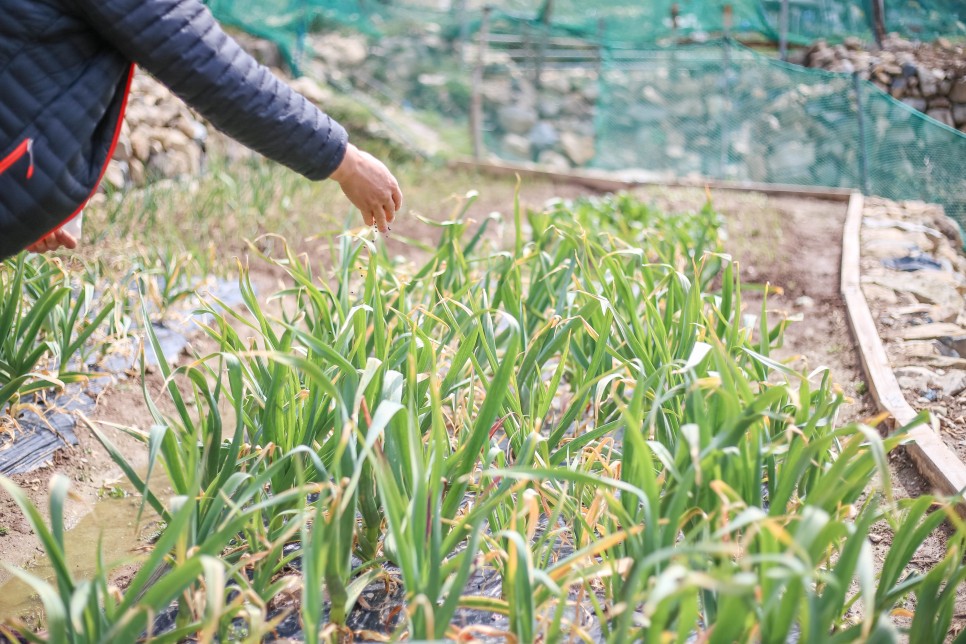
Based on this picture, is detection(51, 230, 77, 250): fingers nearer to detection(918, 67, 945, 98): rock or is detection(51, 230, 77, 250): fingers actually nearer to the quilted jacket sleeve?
the quilted jacket sleeve

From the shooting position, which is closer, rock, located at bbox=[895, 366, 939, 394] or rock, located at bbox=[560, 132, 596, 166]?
rock, located at bbox=[895, 366, 939, 394]

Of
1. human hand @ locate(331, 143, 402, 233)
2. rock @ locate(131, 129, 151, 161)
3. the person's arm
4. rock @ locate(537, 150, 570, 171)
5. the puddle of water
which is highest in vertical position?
the person's arm

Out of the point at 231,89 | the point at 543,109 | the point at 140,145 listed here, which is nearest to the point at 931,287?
the point at 231,89

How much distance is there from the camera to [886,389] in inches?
114

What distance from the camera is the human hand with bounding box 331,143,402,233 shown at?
1.84 metres

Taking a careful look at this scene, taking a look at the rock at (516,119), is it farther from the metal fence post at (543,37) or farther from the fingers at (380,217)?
the fingers at (380,217)

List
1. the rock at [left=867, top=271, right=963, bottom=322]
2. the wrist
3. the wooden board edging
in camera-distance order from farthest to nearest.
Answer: the rock at [left=867, top=271, right=963, bottom=322]
the wooden board edging
the wrist

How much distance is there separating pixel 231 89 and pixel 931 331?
2880 mm

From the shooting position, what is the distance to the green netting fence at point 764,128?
232 inches

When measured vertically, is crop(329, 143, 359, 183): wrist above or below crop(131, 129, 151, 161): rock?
above

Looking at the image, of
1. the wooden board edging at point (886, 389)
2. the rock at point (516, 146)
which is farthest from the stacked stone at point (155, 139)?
the rock at point (516, 146)

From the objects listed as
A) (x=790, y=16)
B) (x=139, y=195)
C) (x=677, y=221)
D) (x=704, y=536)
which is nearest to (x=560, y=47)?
(x=790, y=16)

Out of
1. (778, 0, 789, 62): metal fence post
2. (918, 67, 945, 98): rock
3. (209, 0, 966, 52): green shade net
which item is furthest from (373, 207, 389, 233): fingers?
(778, 0, 789, 62): metal fence post

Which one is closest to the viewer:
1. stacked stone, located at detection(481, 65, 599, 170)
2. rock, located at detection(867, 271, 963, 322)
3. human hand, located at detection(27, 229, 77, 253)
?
human hand, located at detection(27, 229, 77, 253)
